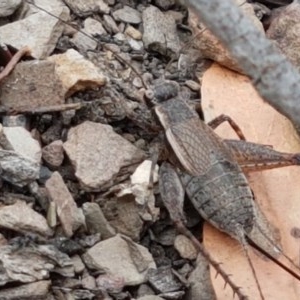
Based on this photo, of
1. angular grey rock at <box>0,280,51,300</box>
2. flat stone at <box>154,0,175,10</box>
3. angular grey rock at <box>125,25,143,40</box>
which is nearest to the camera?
angular grey rock at <box>0,280,51,300</box>

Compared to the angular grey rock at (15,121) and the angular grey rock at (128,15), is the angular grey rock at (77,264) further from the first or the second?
the angular grey rock at (128,15)

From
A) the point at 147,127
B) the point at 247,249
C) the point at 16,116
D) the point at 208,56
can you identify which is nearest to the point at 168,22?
the point at 208,56

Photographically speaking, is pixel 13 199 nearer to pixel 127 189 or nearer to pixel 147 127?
pixel 127 189

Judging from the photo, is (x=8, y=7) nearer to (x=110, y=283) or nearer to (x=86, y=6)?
(x=86, y=6)

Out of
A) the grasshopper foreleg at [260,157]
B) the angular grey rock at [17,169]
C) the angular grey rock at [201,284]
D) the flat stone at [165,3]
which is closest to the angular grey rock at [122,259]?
the angular grey rock at [201,284]

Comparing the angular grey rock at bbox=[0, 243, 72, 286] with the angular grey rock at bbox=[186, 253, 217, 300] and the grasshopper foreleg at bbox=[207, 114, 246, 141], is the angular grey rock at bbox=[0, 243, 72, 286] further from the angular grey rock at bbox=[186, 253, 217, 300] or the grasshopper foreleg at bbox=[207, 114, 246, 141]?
the grasshopper foreleg at bbox=[207, 114, 246, 141]

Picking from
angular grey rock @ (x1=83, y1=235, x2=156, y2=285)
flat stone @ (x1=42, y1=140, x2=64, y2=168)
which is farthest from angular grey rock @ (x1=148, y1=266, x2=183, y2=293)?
flat stone @ (x1=42, y1=140, x2=64, y2=168)
